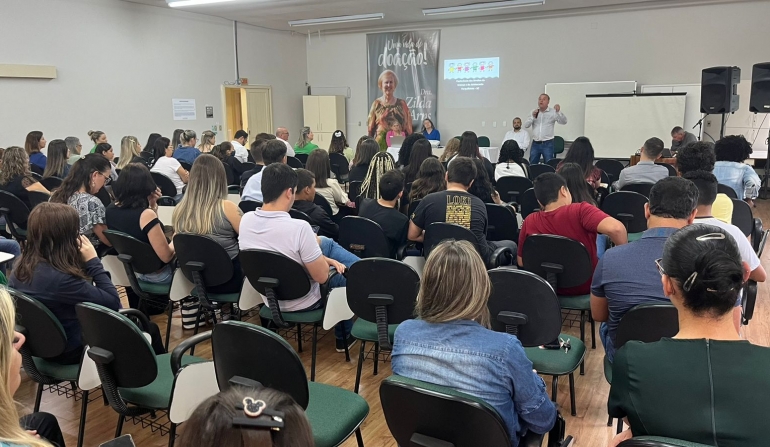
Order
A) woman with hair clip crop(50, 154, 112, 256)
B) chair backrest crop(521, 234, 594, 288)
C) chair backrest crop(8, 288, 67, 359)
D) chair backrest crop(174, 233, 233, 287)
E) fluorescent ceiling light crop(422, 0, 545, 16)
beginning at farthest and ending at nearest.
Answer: fluorescent ceiling light crop(422, 0, 545, 16), woman with hair clip crop(50, 154, 112, 256), chair backrest crop(174, 233, 233, 287), chair backrest crop(521, 234, 594, 288), chair backrest crop(8, 288, 67, 359)

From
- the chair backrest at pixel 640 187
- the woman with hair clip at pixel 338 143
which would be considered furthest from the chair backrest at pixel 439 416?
the woman with hair clip at pixel 338 143

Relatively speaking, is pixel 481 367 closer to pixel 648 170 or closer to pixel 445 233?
pixel 445 233

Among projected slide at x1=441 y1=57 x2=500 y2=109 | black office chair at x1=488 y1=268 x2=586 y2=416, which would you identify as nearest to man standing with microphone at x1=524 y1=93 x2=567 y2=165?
projected slide at x1=441 y1=57 x2=500 y2=109

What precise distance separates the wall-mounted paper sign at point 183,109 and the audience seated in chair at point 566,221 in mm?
9327

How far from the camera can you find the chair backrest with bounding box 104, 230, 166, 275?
3.27 m

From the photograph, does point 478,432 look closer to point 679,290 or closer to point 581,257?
point 679,290

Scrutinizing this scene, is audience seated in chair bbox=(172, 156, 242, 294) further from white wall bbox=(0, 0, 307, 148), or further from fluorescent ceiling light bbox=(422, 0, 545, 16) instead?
fluorescent ceiling light bbox=(422, 0, 545, 16)

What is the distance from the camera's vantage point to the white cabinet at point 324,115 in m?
13.3

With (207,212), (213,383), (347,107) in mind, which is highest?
(347,107)

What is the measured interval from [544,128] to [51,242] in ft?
31.3

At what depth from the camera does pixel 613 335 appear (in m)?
2.34

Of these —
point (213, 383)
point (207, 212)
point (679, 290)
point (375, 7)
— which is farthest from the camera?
point (375, 7)

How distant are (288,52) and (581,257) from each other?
11.9m

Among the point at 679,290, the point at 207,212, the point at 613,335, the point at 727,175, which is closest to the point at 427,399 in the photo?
the point at 679,290
